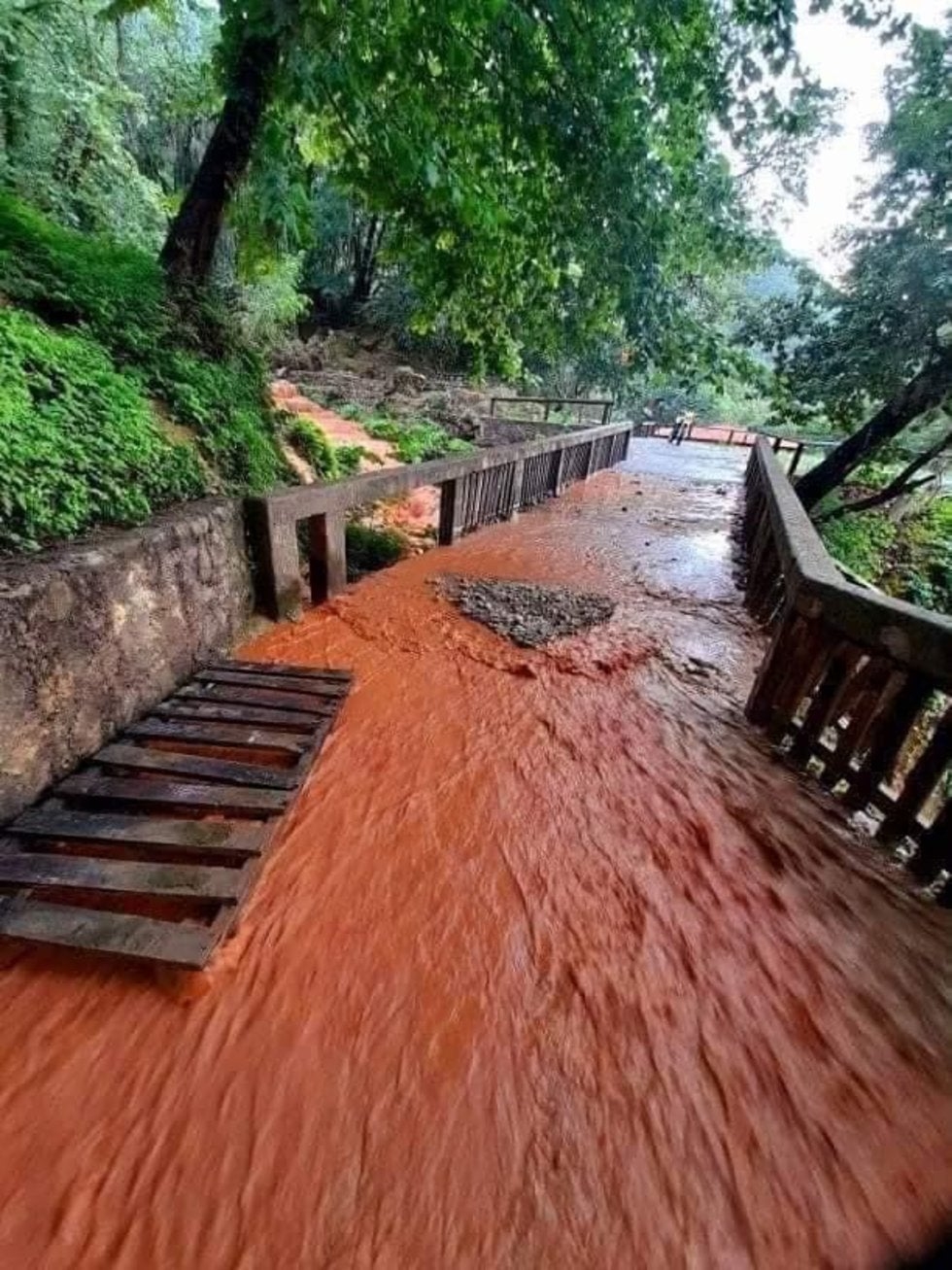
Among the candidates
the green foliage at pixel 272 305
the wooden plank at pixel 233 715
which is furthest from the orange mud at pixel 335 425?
the wooden plank at pixel 233 715

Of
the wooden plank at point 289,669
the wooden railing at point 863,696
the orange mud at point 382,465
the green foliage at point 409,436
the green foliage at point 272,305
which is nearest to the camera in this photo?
the wooden railing at point 863,696

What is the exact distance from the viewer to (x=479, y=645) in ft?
13.5

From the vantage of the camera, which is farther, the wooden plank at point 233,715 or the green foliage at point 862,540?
the green foliage at point 862,540

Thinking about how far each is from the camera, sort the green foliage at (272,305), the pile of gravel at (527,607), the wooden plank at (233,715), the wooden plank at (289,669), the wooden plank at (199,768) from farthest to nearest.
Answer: the green foliage at (272,305) < the pile of gravel at (527,607) < the wooden plank at (289,669) < the wooden plank at (233,715) < the wooden plank at (199,768)

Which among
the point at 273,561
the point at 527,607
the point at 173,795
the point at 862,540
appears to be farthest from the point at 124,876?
the point at 862,540

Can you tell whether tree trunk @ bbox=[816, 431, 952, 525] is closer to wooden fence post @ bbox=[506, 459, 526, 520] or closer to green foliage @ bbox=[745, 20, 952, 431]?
green foliage @ bbox=[745, 20, 952, 431]

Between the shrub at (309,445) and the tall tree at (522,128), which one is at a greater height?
the tall tree at (522,128)

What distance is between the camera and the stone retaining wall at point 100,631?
2.18 m

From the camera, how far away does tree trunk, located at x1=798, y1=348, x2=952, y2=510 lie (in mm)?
7137

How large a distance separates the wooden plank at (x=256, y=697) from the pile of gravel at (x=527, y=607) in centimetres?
170

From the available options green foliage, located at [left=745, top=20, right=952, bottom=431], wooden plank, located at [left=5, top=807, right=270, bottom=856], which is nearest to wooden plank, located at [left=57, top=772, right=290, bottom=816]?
wooden plank, located at [left=5, top=807, right=270, bottom=856]

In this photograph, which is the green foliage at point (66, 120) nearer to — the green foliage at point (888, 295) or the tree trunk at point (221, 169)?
the tree trunk at point (221, 169)

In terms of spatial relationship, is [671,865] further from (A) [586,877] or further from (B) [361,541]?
(B) [361,541]

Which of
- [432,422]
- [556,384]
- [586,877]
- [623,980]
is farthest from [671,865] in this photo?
[556,384]
